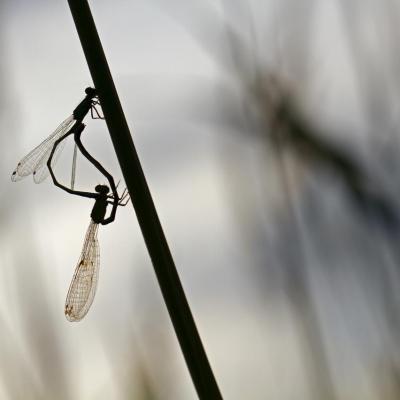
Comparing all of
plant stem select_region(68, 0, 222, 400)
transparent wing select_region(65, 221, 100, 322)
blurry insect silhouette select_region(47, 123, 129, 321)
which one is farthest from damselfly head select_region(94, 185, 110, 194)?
plant stem select_region(68, 0, 222, 400)

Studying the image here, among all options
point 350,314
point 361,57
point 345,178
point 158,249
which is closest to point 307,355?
point 350,314

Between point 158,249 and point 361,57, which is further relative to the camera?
point 361,57

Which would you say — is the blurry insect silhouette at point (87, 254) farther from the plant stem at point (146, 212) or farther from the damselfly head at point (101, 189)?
the plant stem at point (146, 212)

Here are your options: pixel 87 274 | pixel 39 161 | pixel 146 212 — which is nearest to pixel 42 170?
pixel 39 161

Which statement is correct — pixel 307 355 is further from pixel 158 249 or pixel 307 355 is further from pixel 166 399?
pixel 158 249

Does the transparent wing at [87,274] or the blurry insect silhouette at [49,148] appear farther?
the transparent wing at [87,274]

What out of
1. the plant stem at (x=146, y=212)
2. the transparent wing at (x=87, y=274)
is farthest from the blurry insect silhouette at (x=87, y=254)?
the plant stem at (x=146, y=212)
